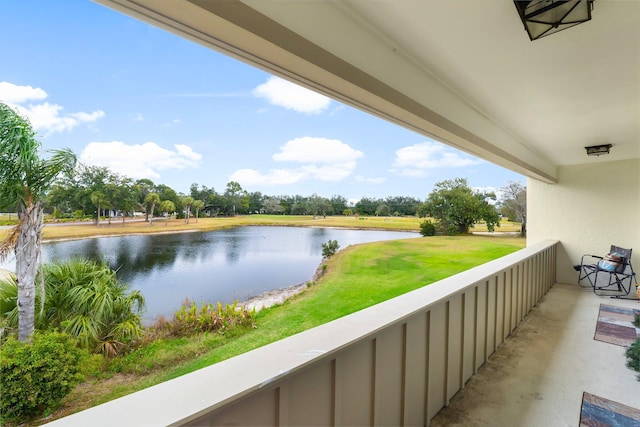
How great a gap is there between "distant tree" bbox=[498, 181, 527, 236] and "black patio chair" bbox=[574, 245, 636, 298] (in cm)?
93

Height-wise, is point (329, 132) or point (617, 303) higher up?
point (329, 132)

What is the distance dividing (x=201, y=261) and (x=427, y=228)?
2.60m

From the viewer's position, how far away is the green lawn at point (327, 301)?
1111 mm

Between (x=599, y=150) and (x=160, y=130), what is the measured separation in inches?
162

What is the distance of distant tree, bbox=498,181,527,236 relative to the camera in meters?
4.17

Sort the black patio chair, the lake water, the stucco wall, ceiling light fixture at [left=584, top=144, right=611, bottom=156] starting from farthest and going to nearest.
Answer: the stucco wall, the black patio chair, ceiling light fixture at [left=584, top=144, right=611, bottom=156], the lake water

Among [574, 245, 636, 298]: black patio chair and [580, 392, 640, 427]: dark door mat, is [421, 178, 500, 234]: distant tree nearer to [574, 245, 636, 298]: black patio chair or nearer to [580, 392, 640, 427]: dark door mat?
[574, 245, 636, 298]: black patio chair

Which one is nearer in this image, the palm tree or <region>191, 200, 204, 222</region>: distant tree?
the palm tree

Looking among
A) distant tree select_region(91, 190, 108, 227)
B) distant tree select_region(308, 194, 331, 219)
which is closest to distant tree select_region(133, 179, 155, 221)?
distant tree select_region(91, 190, 108, 227)

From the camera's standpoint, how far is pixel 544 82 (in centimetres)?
158

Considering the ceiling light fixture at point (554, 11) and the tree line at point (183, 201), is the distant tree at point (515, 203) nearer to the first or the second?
the tree line at point (183, 201)

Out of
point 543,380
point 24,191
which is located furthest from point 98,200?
point 543,380

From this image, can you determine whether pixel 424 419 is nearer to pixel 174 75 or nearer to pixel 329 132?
pixel 329 132

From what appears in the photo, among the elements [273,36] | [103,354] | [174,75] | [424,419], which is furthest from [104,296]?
[424,419]
